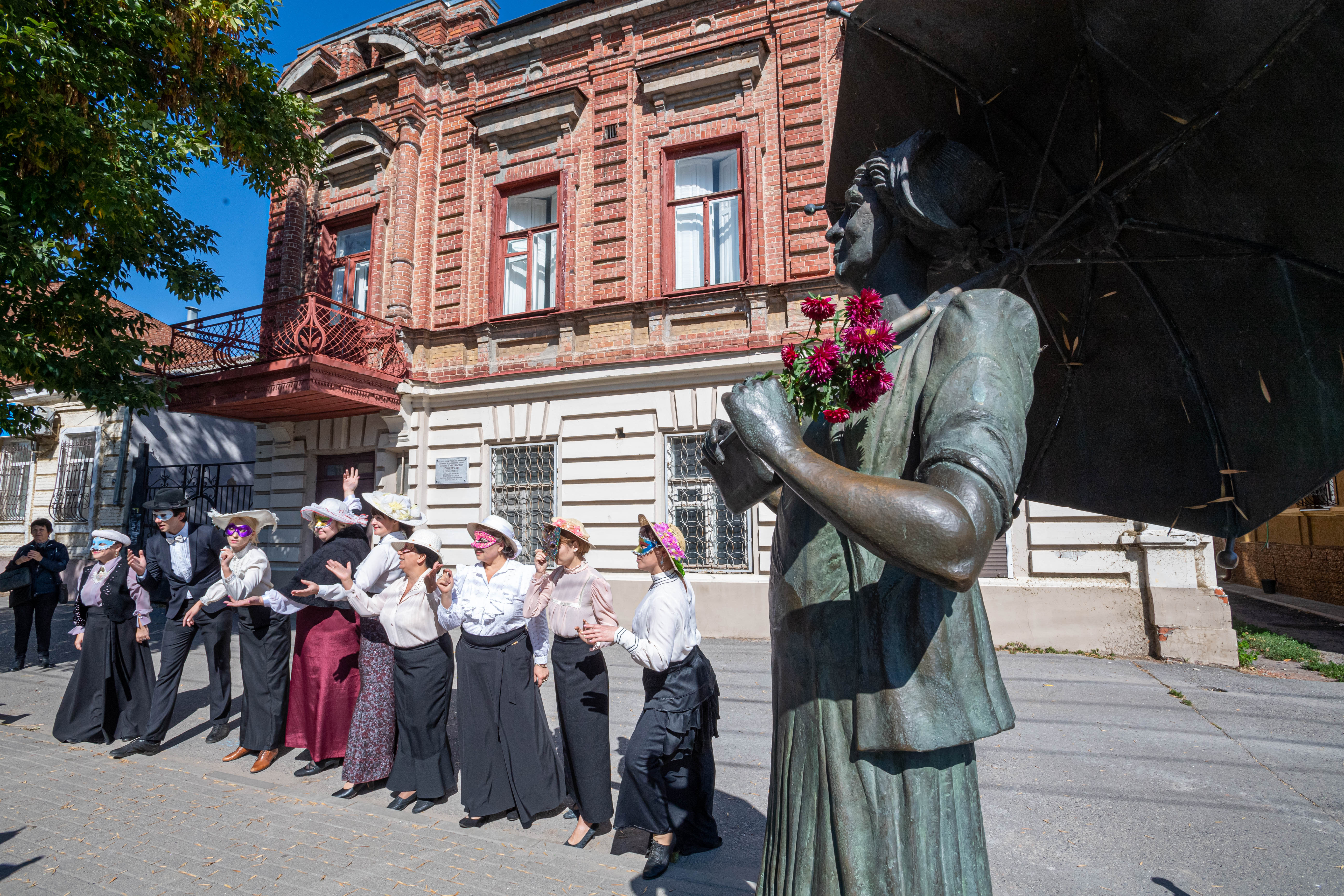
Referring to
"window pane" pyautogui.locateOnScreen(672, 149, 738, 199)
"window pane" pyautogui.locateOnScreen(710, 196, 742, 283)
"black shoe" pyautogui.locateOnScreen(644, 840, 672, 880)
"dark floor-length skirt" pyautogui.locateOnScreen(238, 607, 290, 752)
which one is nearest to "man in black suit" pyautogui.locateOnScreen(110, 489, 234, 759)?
"dark floor-length skirt" pyautogui.locateOnScreen(238, 607, 290, 752)

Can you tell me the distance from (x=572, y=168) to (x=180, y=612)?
8.87 meters

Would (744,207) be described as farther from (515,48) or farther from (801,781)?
(801,781)

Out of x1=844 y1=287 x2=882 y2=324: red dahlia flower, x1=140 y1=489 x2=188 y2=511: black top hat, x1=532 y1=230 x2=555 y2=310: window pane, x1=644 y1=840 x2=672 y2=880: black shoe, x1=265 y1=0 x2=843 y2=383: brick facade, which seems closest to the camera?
x1=844 y1=287 x2=882 y2=324: red dahlia flower

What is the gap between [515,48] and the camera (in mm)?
12695

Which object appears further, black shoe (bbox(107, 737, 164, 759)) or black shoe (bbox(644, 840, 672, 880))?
black shoe (bbox(107, 737, 164, 759))

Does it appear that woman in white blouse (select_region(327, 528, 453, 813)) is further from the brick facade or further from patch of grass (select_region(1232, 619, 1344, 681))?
patch of grass (select_region(1232, 619, 1344, 681))

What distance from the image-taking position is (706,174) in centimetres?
1155

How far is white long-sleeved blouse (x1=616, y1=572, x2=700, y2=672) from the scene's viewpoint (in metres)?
4.26

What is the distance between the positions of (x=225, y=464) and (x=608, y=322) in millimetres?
8930

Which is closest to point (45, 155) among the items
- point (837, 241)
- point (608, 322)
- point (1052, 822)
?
point (608, 322)

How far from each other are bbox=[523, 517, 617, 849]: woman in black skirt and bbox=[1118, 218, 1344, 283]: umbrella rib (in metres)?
3.51

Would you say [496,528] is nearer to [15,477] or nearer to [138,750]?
[138,750]

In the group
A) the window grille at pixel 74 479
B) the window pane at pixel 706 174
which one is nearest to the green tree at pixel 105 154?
the window pane at pixel 706 174

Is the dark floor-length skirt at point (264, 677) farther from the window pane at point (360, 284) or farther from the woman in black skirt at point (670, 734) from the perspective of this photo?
the window pane at point (360, 284)
